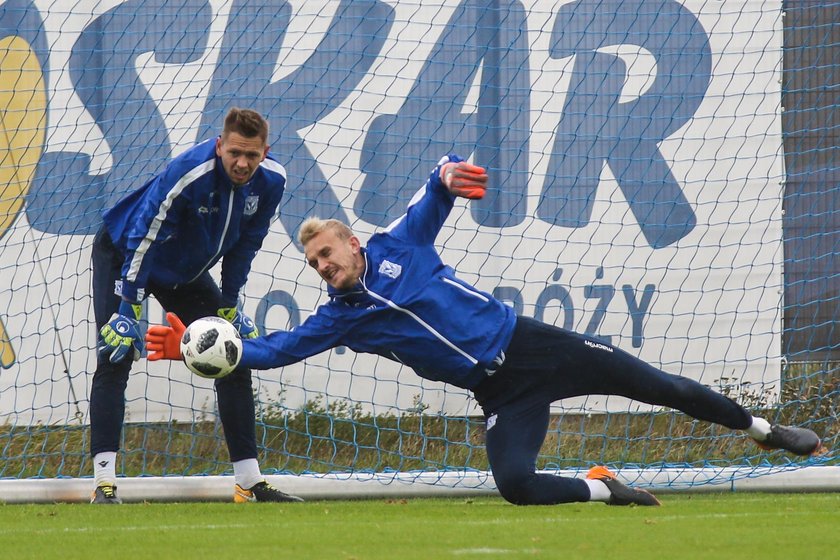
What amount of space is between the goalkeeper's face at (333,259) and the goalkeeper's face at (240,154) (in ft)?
1.88

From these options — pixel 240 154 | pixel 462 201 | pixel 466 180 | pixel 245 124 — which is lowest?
pixel 466 180

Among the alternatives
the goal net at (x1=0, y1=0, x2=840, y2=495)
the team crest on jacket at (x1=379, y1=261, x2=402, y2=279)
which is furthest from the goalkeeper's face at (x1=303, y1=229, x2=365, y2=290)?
the goal net at (x1=0, y1=0, x2=840, y2=495)

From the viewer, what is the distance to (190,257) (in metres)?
6.04

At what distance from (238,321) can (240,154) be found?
1.05 metres

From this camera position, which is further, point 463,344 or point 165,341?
point 463,344

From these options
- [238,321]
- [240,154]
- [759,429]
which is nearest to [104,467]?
[238,321]

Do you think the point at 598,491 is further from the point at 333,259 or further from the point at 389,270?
the point at 333,259

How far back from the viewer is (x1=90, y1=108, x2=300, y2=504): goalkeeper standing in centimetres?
577

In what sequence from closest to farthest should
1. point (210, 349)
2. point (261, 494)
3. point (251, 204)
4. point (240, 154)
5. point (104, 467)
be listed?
point (210, 349) < point (240, 154) < point (251, 204) < point (104, 467) < point (261, 494)

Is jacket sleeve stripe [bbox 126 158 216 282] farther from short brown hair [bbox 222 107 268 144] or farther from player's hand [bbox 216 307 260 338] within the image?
player's hand [bbox 216 307 260 338]

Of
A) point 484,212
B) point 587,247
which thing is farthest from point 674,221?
point 484,212

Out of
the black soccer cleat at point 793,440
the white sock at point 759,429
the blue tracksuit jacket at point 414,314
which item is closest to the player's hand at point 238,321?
the blue tracksuit jacket at point 414,314

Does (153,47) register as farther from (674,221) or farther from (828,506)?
(828,506)

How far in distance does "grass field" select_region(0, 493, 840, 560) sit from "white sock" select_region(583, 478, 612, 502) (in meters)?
0.08
